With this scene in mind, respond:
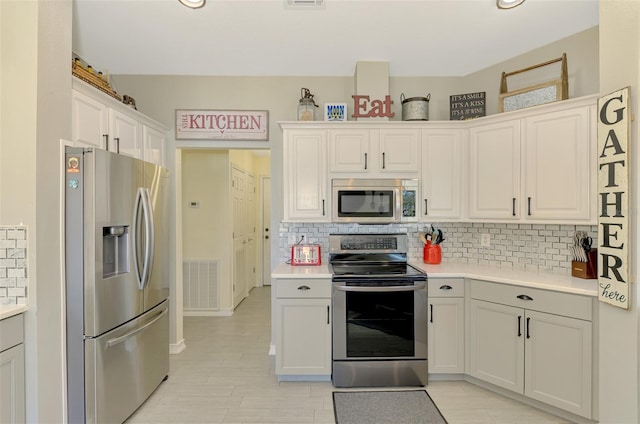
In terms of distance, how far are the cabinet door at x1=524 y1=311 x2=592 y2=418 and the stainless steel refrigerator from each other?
9.13 feet

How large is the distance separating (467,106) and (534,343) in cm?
205

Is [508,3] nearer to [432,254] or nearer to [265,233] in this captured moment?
[432,254]

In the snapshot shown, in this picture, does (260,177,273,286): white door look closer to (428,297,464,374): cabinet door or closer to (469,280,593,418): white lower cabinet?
(428,297,464,374): cabinet door

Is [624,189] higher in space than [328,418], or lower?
higher

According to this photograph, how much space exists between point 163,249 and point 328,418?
1.78 metres

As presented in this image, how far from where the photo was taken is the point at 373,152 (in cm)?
303

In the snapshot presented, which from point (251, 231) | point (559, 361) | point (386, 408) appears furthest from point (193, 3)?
point (251, 231)

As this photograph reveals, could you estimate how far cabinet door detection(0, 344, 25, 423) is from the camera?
1595 millimetres

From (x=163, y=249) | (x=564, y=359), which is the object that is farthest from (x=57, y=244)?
(x=564, y=359)

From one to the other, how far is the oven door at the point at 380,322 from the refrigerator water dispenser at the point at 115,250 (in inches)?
60.9

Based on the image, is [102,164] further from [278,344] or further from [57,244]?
[278,344]

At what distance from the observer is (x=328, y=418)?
2289 mm

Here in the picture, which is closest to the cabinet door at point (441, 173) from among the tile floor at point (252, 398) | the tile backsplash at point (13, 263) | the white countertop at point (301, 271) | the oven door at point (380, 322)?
the oven door at point (380, 322)

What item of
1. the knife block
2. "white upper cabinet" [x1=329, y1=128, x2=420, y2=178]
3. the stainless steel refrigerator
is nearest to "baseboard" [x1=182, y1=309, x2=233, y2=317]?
the stainless steel refrigerator
